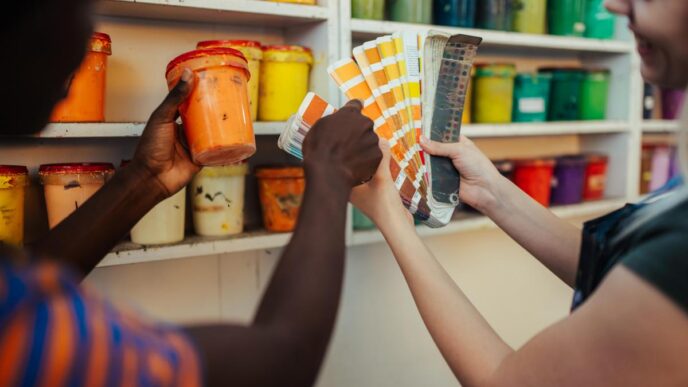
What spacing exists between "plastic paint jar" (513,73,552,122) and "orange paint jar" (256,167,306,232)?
32.1 inches

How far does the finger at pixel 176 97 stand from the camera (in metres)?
1.15

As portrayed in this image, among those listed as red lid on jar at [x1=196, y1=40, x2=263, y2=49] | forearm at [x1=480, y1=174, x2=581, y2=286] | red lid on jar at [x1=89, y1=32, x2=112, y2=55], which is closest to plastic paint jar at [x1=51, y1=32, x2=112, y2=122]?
red lid on jar at [x1=89, y1=32, x2=112, y2=55]

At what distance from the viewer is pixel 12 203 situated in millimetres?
1296

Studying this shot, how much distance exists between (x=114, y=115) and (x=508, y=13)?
3.91 feet

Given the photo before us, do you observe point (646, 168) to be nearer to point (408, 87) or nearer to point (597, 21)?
point (597, 21)

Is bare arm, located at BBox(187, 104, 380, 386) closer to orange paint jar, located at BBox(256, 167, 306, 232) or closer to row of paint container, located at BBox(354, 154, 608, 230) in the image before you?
orange paint jar, located at BBox(256, 167, 306, 232)

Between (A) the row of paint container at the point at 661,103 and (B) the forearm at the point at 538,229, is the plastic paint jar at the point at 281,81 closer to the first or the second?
(B) the forearm at the point at 538,229

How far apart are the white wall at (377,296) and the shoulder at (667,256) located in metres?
1.22

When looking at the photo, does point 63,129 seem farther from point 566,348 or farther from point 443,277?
point 566,348

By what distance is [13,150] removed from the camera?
1478 millimetres

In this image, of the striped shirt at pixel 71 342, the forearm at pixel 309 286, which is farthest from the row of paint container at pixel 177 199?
the striped shirt at pixel 71 342

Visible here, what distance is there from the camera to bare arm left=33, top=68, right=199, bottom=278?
3.60 ft

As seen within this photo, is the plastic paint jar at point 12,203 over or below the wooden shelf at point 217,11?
below

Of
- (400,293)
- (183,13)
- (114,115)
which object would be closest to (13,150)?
(114,115)
